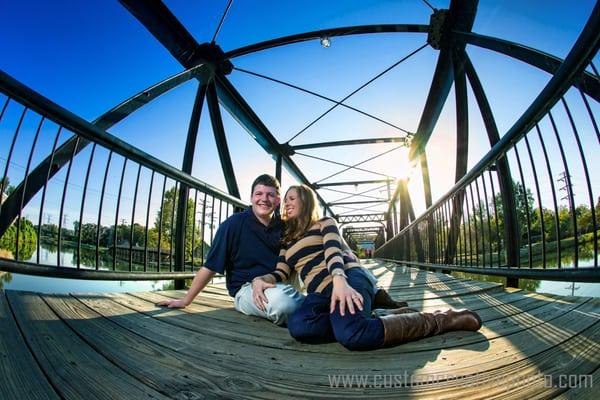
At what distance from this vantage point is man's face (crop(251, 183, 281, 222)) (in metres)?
1.98

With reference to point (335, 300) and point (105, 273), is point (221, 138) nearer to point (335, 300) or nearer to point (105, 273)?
point (105, 273)

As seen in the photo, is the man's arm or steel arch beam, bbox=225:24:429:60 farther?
steel arch beam, bbox=225:24:429:60

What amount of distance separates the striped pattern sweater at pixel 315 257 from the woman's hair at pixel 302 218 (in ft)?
0.10

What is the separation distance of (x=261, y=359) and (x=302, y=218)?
84 cm

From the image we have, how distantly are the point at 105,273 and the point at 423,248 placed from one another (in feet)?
18.1

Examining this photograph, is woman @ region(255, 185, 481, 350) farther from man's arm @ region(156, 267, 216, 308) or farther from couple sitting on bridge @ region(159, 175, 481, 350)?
man's arm @ region(156, 267, 216, 308)

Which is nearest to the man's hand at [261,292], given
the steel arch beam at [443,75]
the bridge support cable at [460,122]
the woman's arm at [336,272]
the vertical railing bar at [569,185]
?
Answer: the woman's arm at [336,272]

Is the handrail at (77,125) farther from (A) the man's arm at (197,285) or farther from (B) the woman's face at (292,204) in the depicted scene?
(B) the woman's face at (292,204)

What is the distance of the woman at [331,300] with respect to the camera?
1.13 meters

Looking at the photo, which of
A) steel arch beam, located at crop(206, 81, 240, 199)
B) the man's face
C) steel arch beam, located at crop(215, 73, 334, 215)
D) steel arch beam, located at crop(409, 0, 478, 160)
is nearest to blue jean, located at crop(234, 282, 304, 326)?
the man's face

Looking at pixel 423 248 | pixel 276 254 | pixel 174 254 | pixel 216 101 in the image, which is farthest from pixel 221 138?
pixel 423 248

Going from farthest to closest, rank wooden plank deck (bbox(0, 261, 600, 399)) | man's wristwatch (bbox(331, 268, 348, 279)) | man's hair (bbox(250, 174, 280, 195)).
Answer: man's hair (bbox(250, 174, 280, 195)) → man's wristwatch (bbox(331, 268, 348, 279)) → wooden plank deck (bbox(0, 261, 600, 399))

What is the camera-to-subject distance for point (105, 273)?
1942mm

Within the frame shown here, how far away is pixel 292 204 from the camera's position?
5.69 feet
